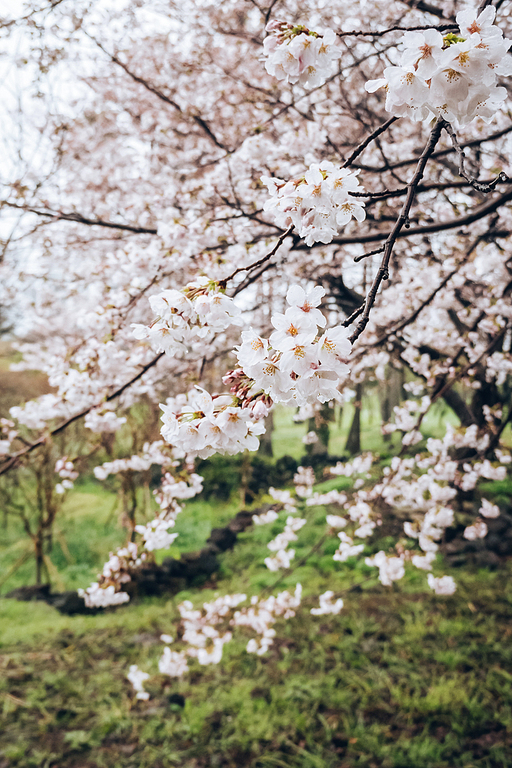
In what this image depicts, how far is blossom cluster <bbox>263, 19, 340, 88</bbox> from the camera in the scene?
1.05m

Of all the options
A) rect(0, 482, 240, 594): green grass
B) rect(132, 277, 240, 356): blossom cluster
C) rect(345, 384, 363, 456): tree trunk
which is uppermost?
rect(132, 277, 240, 356): blossom cluster

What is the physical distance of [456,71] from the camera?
A: 0.82m

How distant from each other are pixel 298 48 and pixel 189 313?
0.68m

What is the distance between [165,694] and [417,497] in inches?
106

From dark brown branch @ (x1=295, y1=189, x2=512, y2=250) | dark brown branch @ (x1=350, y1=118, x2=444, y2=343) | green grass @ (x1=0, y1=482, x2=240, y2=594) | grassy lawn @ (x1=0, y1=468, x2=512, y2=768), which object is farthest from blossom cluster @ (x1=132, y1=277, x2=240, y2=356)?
green grass @ (x1=0, y1=482, x2=240, y2=594)

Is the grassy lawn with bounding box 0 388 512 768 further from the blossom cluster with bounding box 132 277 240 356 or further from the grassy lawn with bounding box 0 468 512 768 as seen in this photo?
the blossom cluster with bounding box 132 277 240 356

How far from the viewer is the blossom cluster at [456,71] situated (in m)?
0.79

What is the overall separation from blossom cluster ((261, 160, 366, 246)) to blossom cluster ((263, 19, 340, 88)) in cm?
28

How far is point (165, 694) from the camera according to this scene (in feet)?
12.2

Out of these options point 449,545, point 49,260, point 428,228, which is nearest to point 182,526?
point 449,545

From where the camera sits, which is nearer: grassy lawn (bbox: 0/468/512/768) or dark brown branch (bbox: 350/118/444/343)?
dark brown branch (bbox: 350/118/444/343)

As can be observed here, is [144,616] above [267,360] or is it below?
below

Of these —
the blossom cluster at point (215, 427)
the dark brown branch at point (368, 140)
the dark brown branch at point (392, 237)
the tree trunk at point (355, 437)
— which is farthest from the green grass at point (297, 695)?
the tree trunk at point (355, 437)

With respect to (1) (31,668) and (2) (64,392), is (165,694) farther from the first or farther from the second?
(2) (64,392)
